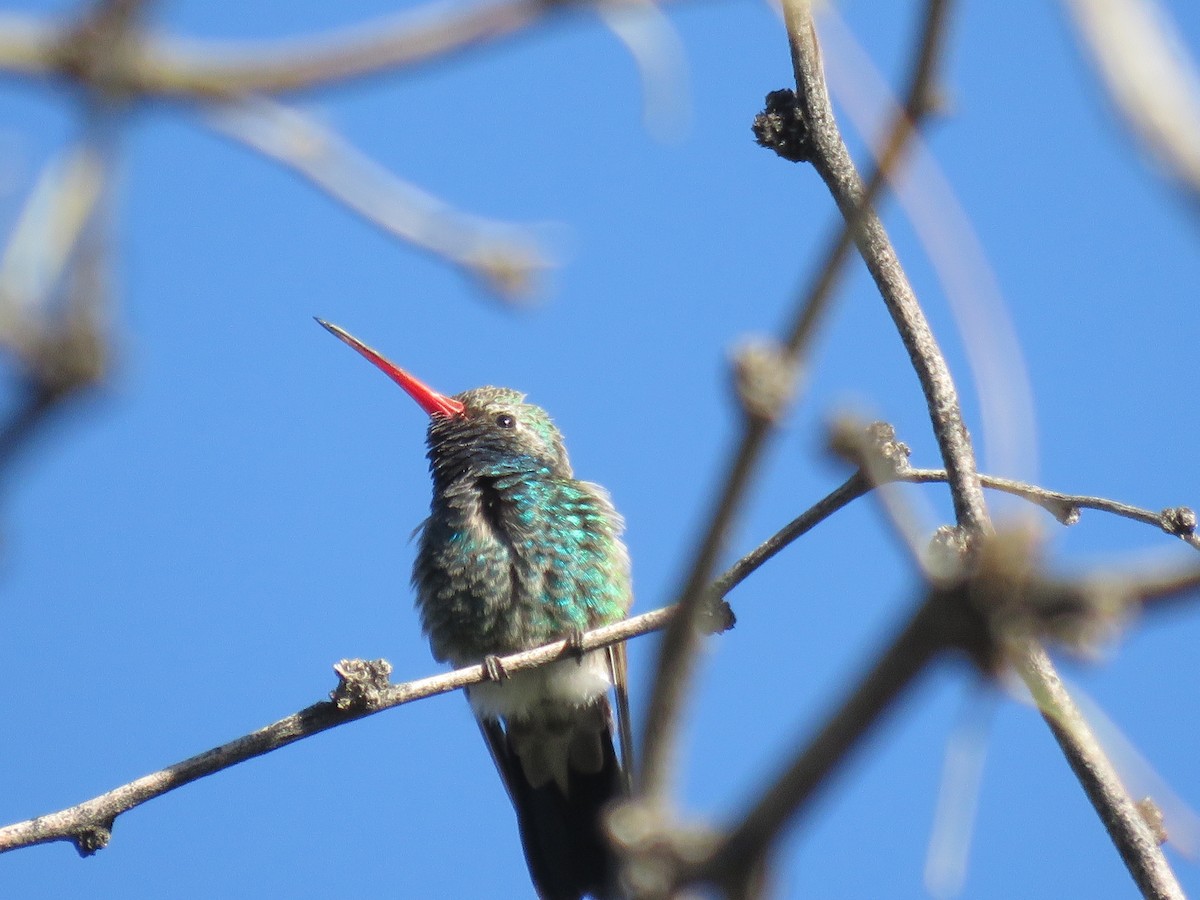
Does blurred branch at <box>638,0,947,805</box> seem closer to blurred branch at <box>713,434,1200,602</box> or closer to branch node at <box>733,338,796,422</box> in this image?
branch node at <box>733,338,796,422</box>

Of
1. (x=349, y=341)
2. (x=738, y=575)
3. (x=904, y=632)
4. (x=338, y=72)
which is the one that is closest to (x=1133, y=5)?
(x=904, y=632)

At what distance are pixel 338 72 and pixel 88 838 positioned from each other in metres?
2.92

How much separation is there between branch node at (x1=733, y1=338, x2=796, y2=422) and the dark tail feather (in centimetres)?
577

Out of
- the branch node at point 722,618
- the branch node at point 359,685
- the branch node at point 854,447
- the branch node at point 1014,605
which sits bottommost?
the branch node at point 1014,605

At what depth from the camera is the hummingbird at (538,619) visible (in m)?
6.16

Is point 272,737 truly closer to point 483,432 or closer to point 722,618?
point 722,618

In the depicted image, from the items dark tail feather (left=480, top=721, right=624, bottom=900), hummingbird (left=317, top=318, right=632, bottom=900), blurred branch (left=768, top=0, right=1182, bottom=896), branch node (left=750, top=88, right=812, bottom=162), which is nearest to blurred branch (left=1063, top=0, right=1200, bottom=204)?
blurred branch (left=768, top=0, right=1182, bottom=896)

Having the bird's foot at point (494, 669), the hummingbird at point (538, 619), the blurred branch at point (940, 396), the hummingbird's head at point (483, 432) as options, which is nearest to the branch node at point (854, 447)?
the blurred branch at point (940, 396)

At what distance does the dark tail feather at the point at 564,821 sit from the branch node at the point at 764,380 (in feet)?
18.9

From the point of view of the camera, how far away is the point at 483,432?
23.3 feet

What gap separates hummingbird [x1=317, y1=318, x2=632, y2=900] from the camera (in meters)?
6.16

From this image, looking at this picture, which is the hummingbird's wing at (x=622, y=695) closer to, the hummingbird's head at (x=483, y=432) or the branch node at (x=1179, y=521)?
the hummingbird's head at (x=483, y=432)

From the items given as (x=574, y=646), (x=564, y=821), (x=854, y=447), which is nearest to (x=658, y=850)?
(x=854, y=447)

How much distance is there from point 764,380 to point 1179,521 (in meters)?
2.78
